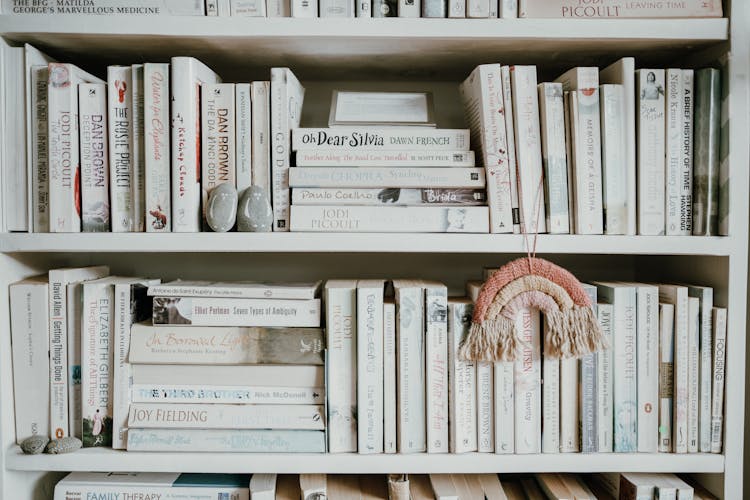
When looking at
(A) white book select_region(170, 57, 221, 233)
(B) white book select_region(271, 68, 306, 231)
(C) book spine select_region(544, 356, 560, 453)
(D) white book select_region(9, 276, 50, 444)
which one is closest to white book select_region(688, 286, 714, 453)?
(C) book spine select_region(544, 356, 560, 453)

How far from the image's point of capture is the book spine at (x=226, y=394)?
85 cm

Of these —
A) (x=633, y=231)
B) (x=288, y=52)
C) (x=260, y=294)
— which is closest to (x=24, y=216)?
(x=260, y=294)

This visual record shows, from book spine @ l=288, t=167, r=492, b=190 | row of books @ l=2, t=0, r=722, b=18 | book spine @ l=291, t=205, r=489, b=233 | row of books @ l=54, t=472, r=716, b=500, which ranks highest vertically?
row of books @ l=2, t=0, r=722, b=18

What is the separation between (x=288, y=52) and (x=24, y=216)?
0.50 metres

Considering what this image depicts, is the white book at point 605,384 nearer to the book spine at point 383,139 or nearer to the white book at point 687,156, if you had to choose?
the white book at point 687,156

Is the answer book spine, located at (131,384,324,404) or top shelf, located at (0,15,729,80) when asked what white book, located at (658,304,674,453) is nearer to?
top shelf, located at (0,15,729,80)

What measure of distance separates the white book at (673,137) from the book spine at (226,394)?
24.4 inches

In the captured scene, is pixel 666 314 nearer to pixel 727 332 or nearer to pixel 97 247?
pixel 727 332

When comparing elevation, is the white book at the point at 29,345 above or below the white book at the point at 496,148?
below

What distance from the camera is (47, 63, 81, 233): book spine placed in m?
0.81

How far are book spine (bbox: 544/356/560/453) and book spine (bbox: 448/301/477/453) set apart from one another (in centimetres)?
11

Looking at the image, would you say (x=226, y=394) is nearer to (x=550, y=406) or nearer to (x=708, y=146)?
(x=550, y=406)

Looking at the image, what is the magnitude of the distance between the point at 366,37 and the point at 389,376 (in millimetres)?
527

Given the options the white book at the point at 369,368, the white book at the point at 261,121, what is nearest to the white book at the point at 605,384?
the white book at the point at 369,368
